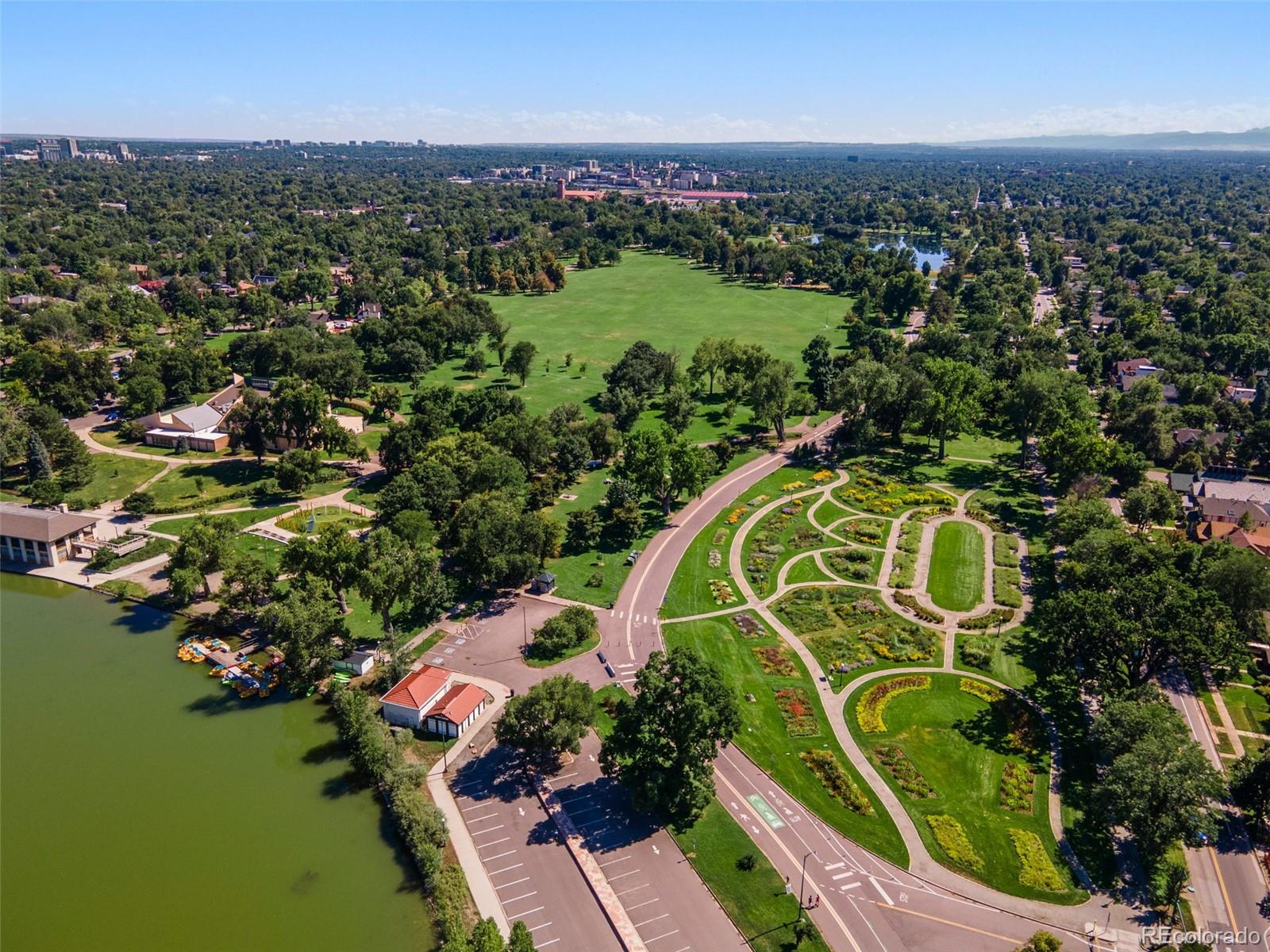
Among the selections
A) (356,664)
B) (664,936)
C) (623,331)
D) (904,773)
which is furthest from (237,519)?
(623,331)

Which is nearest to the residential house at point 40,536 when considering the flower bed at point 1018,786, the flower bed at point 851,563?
the flower bed at point 851,563

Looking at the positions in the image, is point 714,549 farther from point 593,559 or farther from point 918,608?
point 918,608

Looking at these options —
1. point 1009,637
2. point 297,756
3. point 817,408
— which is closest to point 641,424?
point 817,408

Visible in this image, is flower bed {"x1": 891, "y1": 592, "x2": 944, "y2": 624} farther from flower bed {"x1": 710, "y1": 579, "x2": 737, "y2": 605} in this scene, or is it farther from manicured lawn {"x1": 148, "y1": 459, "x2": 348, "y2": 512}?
manicured lawn {"x1": 148, "y1": 459, "x2": 348, "y2": 512}

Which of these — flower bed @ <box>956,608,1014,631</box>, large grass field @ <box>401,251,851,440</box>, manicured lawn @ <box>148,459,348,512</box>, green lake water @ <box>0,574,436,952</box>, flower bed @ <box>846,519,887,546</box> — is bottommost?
green lake water @ <box>0,574,436,952</box>

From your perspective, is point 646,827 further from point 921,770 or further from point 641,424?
point 641,424

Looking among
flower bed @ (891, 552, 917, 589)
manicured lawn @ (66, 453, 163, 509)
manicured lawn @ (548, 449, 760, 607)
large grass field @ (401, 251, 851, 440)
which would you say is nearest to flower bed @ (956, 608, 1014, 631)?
flower bed @ (891, 552, 917, 589)
